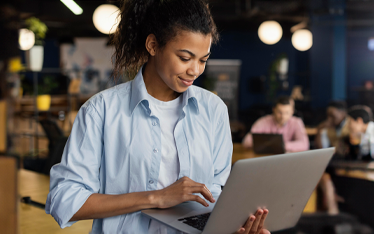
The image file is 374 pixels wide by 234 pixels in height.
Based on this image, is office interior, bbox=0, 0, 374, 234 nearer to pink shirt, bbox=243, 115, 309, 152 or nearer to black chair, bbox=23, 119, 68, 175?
black chair, bbox=23, 119, 68, 175

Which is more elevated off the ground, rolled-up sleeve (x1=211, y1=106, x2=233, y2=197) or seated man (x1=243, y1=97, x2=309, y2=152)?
rolled-up sleeve (x1=211, y1=106, x2=233, y2=197)

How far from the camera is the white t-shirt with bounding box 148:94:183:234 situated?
3.77 ft

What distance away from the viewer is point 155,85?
1207mm

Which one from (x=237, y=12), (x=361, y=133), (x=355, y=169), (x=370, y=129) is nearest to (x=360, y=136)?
(x=361, y=133)

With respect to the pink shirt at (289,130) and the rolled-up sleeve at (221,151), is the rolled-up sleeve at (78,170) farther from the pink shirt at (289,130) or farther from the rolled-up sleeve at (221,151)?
the pink shirt at (289,130)

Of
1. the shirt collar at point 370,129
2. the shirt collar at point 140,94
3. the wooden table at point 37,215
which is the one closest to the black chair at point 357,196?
the wooden table at point 37,215

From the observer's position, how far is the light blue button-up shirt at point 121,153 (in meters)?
1.05

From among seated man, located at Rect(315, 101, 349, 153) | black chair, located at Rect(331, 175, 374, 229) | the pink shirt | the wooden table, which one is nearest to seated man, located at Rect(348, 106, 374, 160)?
the pink shirt

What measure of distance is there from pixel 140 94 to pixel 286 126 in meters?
3.65

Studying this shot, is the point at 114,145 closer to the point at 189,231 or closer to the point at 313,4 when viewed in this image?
the point at 189,231

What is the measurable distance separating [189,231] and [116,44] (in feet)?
A: 2.35

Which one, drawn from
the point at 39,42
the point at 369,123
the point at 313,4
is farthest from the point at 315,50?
the point at 39,42

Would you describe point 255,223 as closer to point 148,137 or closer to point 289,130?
point 148,137

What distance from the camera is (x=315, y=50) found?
831 centimetres
